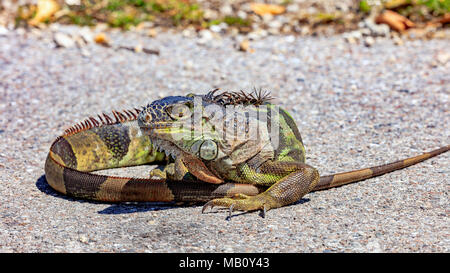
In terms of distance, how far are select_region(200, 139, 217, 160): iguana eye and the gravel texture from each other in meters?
0.39

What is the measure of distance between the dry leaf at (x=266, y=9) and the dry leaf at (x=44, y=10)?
10.1ft

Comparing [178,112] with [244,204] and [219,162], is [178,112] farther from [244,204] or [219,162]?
[244,204]

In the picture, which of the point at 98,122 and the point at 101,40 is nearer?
the point at 98,122

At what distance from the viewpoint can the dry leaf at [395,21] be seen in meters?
8.29

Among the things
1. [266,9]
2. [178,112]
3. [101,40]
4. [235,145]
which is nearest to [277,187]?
[235,145]

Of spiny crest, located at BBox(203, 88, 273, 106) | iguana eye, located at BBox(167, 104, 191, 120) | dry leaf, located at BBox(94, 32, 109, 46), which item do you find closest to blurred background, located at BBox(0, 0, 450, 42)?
dry leaf, located at BBox(94, 32, 109, 46)

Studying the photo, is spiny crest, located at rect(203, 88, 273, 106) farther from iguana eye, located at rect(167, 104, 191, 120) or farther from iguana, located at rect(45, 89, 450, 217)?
iguana eye, located at rect(167, 104, 191, 120)

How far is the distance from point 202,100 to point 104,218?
1034 mm

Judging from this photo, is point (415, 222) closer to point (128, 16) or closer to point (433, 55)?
point (433, 55)

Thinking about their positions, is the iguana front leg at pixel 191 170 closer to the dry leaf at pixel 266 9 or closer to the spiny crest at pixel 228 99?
the spiny crest at pixel 228 99

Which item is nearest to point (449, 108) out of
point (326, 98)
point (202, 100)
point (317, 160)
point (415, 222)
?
point (326, 98)

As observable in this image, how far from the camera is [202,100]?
394 centimetres

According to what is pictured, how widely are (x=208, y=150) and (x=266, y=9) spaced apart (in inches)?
220

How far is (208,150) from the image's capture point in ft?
12.9
